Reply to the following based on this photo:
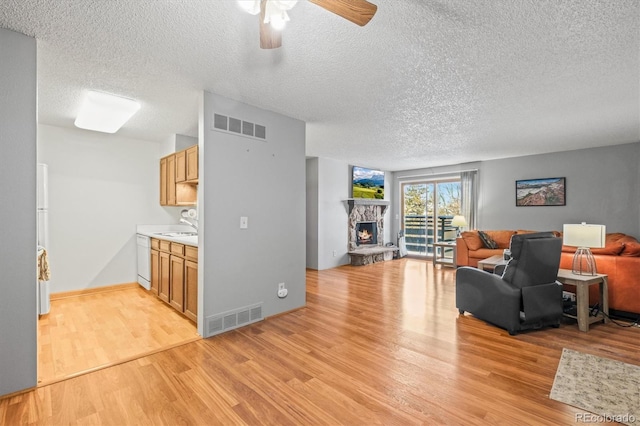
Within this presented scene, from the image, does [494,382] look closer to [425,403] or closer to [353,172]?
[425,403]

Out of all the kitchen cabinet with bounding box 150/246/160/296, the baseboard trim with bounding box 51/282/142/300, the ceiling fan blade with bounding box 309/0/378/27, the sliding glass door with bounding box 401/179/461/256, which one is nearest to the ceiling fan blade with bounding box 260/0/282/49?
the ceiling fan blade with bounding box 309/0/378/27

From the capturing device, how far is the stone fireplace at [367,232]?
23.8ft

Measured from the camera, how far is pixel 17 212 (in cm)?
205

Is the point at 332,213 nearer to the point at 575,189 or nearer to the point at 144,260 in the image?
the point at 144,260

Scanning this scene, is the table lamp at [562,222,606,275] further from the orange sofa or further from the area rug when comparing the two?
the area rug

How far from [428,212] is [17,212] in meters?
8.00

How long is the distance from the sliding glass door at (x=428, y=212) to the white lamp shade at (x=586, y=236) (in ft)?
13.8

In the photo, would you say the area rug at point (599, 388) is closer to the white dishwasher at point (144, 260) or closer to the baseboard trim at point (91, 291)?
the white dishwasher at point (144, 260)

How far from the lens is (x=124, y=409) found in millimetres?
1888

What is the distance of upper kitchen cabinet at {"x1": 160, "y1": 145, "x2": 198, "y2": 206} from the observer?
388cm

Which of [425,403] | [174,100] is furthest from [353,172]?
[425,403]

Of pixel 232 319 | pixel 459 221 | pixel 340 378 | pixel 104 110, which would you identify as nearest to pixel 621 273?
pixel 459 221

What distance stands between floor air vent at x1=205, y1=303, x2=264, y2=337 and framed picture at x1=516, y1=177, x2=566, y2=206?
20.1 feet

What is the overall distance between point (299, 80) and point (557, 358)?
132 inches
